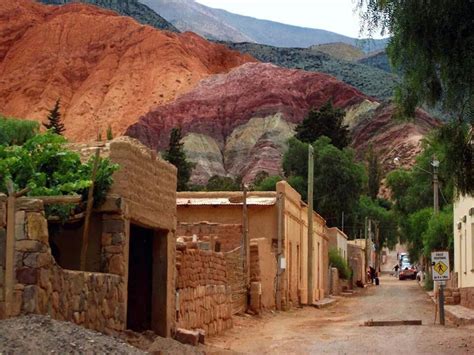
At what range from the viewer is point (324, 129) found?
92.9 metres

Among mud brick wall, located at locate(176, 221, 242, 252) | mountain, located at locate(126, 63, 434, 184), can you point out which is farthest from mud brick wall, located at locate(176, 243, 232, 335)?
mountain, located at locate(126, 63, 434, 184)

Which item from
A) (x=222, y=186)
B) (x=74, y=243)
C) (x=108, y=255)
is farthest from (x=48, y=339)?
(x=222, y=186)

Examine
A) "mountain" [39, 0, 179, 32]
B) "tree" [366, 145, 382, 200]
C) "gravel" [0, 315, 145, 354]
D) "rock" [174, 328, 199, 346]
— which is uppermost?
"mountain" [39, 0, 179, 32]

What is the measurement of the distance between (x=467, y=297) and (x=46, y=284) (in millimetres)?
20923

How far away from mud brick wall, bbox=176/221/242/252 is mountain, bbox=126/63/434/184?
3073 inches

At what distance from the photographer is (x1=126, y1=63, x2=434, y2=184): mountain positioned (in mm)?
115188

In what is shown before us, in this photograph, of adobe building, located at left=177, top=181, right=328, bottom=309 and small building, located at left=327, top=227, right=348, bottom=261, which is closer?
adobe building, located at left=177, top=181, right=328, bottom=309

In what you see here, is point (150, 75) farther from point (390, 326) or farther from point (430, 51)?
point (430, 51)

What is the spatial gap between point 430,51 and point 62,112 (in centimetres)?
12249

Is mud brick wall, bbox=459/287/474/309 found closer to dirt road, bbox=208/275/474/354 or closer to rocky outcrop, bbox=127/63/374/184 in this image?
dirt road, bbox=208/275/474/354

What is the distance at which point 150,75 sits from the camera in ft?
445

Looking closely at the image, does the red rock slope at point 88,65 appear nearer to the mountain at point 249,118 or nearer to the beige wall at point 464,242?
the mountain at point 249,118

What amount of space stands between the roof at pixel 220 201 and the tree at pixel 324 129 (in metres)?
59.4

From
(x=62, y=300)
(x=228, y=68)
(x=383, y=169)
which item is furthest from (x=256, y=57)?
(x=62, y=300)
